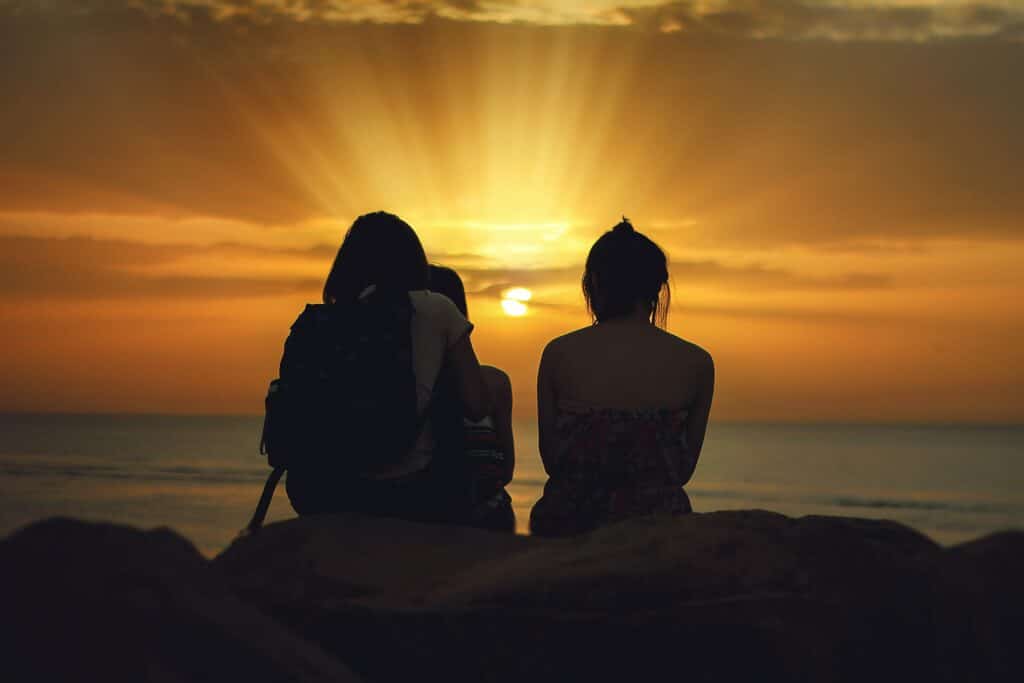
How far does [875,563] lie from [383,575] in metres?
1.22

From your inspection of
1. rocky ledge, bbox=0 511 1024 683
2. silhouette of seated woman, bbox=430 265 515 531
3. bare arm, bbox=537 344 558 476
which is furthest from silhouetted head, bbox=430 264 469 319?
rocky ledge, bbox=0 511 1024 683

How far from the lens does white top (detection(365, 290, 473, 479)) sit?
12.7 feet

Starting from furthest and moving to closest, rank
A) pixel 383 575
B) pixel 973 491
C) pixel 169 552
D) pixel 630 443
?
pixel 973 491 < pixel 630 443 < pixel 383 575 < pixel 169 552

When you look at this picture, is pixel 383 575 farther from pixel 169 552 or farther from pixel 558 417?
pixel 558 417

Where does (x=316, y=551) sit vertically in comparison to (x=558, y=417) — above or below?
below

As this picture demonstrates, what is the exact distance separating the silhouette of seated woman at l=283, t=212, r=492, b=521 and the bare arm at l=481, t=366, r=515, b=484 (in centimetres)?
93

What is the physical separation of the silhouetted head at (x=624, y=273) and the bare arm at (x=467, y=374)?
2.38ft

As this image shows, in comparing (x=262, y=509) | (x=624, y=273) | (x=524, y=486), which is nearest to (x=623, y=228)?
(x=624, y=273)

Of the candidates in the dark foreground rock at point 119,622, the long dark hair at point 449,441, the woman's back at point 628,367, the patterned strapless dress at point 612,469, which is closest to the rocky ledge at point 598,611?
the dark foreground rock at point 119,622

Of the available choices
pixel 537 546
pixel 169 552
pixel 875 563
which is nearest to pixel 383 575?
pixel 537 546

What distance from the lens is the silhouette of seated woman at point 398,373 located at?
3775 millimetres

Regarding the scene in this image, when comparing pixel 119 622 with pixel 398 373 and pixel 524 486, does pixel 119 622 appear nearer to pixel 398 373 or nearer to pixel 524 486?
pixel 398 373

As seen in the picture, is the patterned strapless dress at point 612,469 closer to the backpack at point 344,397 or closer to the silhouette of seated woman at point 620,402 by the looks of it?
the silhouette of seated woman at point 620,402

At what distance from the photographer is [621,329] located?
4.48 m
